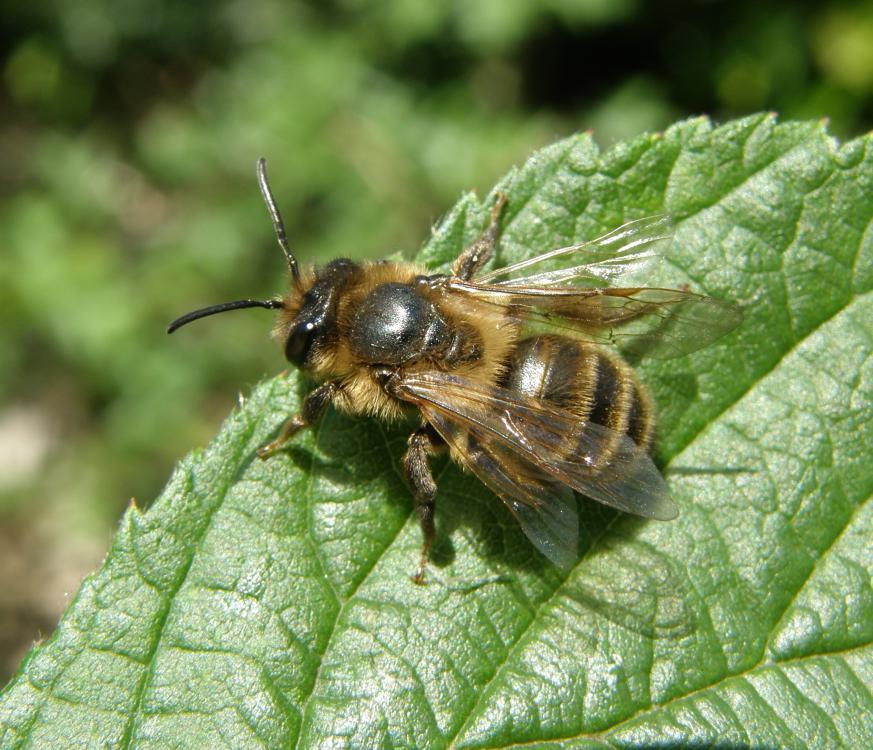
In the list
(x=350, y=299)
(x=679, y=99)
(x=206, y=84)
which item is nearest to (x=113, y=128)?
(x=206, y=84)

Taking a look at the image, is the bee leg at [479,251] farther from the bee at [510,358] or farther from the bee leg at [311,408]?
the bee leg at [311,408]

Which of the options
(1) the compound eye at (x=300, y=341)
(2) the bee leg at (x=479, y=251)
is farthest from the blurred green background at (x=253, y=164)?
(1) the compound eye at (x=300, y=341)

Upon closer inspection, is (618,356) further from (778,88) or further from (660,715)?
(778,88)

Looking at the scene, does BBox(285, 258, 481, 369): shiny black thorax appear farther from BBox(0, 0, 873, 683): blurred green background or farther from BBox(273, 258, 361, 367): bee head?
BBox(0, 0, 873, 683): blurred green background

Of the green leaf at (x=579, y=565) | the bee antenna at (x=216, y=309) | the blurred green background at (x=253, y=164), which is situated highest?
the blurred green background at (x=253, y=164)

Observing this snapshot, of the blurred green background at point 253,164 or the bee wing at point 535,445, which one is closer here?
the bee wing at point 535,445

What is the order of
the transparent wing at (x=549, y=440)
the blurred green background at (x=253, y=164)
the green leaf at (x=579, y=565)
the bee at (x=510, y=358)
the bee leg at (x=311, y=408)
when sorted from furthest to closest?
the blurred green background at (x=253, y=164) < the bee leg at (x=311, y=408) < the bee at (x=510, y=358) < the transparent wing at (x=549, y=440) < the green leaf at (x=579, y=565)
